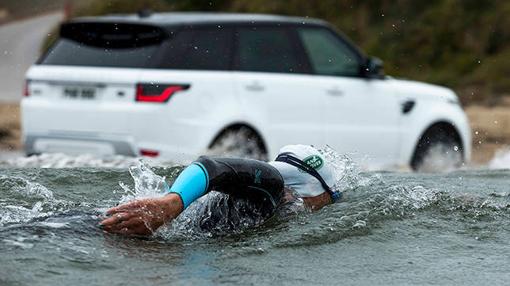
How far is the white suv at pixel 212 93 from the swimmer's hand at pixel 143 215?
479 centimetres

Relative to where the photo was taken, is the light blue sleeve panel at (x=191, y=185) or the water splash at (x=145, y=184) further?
the water splash at (x=145, y=184)

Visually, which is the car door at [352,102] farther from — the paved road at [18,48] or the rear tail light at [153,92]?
the paved road at [18,48]

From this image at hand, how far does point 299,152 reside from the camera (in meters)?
7.07

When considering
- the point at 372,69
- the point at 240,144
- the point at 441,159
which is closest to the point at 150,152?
the point at 240,144

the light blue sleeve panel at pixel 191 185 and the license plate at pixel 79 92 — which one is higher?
the light blue sleeve panel at pixel 191 185

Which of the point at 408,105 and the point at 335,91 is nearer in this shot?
the point at 335,91

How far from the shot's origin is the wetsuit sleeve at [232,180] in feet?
20.2

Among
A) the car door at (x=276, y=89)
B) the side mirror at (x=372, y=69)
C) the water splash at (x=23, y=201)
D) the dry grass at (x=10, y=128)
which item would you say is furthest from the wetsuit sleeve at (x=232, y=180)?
the dry grass at (x=10, y=128)

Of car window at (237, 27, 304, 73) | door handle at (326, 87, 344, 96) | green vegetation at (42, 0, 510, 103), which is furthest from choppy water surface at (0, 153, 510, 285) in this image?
green vegetation at (42, 0, 510, 103)

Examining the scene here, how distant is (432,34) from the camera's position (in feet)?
88.6

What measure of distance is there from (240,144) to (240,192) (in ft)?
16.0

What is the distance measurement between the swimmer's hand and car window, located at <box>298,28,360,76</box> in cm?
606

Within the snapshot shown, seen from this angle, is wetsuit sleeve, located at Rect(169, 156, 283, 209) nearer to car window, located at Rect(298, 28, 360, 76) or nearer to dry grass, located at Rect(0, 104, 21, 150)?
car window, located at Rect(298, 28, 360, 76)

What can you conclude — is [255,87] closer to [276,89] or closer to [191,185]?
[276,89]
